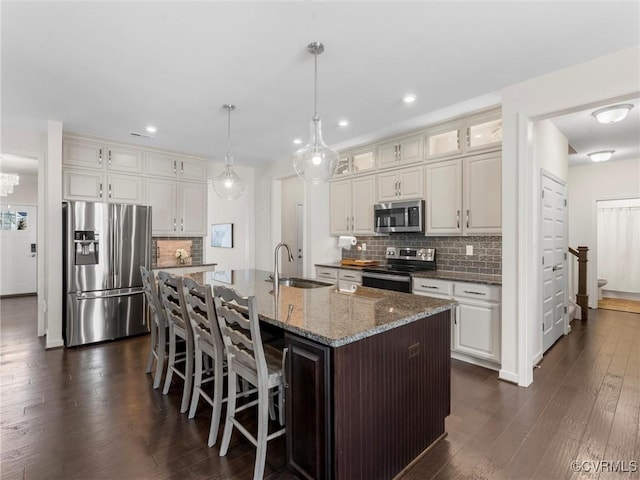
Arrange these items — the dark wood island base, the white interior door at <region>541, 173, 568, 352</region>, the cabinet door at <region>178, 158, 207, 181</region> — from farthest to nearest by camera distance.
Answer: the cabinet door at <region>178, 158, 207, 181</region> < the white interior door at <region>541, 173, 568, 352</region> < the dark wood island base

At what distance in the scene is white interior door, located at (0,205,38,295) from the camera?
693 cm

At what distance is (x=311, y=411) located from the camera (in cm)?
156

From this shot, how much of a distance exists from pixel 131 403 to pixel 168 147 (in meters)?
3.62

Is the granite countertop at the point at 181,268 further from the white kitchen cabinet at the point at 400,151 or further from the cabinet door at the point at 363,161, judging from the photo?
the white kitchen cabinet at the point at 400,151

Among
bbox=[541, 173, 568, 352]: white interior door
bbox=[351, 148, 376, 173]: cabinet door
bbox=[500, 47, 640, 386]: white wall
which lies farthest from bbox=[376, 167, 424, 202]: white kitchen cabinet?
bbox=[541, 173, 568, 352]: white interior door

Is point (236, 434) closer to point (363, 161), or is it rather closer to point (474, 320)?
point (474, 320)

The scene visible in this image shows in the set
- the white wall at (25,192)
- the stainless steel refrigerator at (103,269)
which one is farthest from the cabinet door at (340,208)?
the white wall at (25,192)

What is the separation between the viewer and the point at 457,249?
392cm

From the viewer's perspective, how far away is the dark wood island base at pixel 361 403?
149 cm

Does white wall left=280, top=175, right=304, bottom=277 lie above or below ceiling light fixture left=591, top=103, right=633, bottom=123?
below

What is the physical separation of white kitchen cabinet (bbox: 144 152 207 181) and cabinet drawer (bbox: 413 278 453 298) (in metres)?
3.87

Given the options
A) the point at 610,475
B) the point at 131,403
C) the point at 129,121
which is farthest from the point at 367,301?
the point at 129,121

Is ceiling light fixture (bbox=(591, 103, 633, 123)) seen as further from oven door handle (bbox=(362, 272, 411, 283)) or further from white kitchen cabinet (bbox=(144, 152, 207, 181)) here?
white kitchen cabinet (bbox=(144, 152, 207, 181))

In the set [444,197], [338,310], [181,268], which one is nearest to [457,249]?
[444,197]
